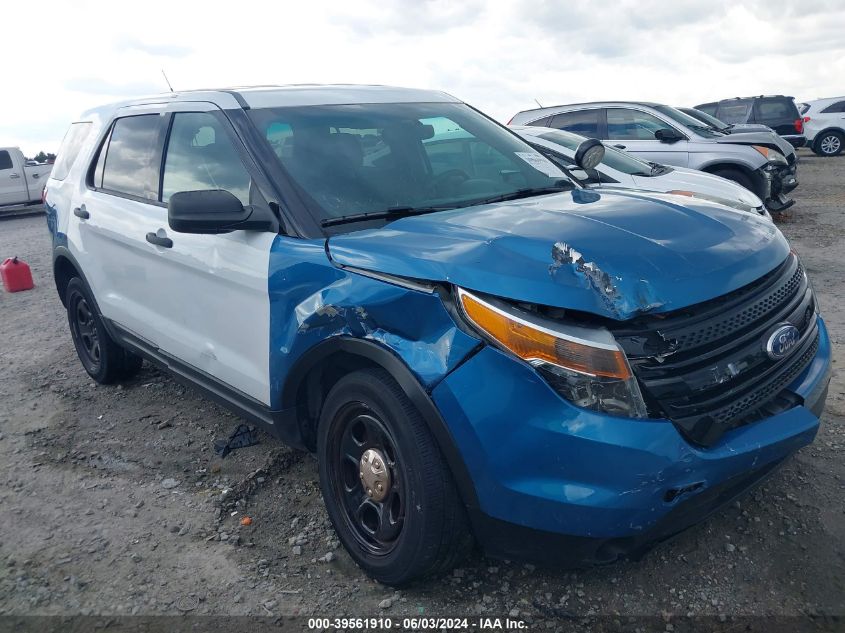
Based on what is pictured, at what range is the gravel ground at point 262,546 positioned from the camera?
2.64m

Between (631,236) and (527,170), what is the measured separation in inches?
49.6

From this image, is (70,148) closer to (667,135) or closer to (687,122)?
(667,135)

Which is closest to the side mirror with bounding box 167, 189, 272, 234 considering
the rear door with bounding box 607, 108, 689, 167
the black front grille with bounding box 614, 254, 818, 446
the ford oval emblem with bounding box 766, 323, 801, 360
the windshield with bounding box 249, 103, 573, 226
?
the windshield with bounding box 249, 103, 573, 226

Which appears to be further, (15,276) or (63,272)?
(15,276)

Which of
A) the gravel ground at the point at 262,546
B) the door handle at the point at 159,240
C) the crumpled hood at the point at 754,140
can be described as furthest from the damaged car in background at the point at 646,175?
the door handle at the point at 159,240

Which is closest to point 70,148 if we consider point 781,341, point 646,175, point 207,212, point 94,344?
point 94,344

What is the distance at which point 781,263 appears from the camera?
2.71 m

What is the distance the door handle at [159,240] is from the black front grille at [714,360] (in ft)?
7.63

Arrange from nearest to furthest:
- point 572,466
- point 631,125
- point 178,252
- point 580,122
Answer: point 572,466 < point 178,252 < point 631,125 < point 580,122

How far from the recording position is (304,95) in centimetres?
356

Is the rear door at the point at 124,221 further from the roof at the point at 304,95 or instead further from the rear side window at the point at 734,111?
the rear side window at the point at 734,111

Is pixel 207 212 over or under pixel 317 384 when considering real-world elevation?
over

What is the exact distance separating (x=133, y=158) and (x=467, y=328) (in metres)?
2.81

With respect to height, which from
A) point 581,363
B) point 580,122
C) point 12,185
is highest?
point 581,363
